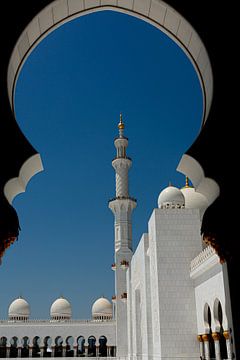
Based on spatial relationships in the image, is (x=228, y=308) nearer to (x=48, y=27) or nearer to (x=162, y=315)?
(x=48, y=27)

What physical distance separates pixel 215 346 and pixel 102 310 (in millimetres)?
18783

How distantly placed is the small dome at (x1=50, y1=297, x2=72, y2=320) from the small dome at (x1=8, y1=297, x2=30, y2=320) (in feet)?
5.75

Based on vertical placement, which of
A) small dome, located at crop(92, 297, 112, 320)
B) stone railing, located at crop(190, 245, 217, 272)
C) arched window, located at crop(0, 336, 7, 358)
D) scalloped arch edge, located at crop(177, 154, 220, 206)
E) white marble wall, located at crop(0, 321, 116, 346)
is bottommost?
arched window, located at crop(0, 336, 7, 358)

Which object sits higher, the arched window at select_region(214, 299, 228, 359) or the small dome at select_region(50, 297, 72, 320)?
the small dome at select_region(50, 297, 72, 320)

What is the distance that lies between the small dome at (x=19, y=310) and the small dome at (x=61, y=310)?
175 cm

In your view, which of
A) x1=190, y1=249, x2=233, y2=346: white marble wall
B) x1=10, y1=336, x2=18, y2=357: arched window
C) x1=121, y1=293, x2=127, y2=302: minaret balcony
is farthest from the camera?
x1=10, y1=336, x2=18, y2=357: arched window

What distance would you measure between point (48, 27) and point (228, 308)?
9.49 feet

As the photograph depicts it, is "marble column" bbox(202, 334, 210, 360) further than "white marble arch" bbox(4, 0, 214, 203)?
Yes

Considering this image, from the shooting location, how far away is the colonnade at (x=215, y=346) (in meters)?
11.3

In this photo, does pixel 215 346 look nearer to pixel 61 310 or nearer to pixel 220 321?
pixel 220 321

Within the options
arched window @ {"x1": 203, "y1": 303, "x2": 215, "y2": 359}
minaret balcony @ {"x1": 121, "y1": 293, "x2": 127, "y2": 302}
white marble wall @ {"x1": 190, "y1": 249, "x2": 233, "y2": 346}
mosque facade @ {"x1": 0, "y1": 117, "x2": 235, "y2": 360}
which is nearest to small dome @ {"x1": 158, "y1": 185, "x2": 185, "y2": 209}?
mosque facade @ {"x1": 0, "y1": 117, "x2": 235, "y2": 360}

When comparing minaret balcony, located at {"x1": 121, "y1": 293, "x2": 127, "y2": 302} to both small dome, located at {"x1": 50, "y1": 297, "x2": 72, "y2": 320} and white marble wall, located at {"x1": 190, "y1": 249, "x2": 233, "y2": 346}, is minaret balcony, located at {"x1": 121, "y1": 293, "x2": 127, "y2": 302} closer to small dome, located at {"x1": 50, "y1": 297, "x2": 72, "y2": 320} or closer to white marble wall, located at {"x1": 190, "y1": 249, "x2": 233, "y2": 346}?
small dome, located at {"x1": 50, "y1": 297, "x2": 72, "y2": 320}

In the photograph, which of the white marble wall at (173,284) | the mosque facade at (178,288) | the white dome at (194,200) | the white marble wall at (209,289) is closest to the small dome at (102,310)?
the mosque facade at (178,288)

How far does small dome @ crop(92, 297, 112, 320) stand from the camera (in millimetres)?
29297
